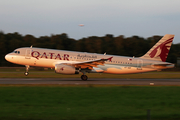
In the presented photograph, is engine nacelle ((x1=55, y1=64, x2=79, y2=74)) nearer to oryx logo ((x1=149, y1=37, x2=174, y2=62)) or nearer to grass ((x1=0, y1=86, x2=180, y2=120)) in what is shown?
oryx logo ((x1=149, y1=37, x2=174, y2=62))

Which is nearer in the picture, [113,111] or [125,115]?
[125,115]

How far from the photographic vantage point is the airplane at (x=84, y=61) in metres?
26.8

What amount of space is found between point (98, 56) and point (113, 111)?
62.0 feet

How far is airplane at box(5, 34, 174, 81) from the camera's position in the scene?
26789mm

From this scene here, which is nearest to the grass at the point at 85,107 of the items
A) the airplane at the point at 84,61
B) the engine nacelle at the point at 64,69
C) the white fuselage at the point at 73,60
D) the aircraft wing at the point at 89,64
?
the engine nacelle at the point at 64,69

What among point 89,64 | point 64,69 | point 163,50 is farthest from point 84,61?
point 163,50

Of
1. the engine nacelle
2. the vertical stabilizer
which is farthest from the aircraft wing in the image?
the vertical stabilizer

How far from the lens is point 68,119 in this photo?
8.73 metres

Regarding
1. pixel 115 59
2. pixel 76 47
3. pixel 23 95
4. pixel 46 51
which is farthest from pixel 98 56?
pixel 76 47

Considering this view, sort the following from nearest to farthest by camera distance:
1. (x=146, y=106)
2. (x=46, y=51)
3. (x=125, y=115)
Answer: (x=125, y=115), (x=146, y=106), (x=46, y=51)

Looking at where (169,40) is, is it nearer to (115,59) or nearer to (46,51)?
(115,59)

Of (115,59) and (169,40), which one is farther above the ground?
(169,40)

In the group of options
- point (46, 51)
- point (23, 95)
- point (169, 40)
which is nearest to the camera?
point (23, 95)

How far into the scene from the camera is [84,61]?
2792 centimetres
